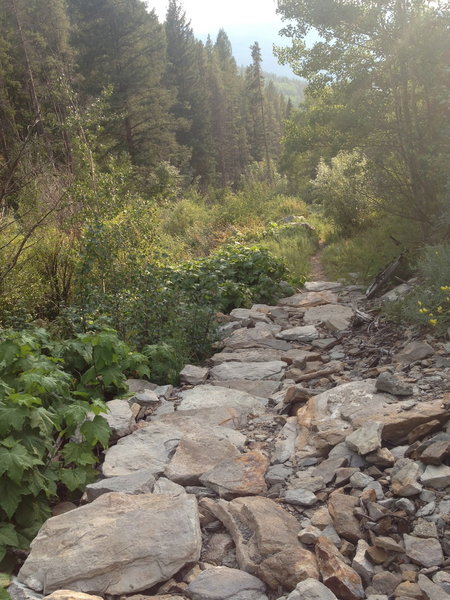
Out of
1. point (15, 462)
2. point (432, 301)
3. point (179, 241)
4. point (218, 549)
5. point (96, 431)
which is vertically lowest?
point (218, 549)

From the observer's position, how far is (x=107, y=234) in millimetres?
6227

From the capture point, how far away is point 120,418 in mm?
3955

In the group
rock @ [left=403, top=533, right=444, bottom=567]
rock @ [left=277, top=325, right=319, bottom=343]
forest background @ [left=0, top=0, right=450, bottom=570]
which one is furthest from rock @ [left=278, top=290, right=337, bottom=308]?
rock @ [left=403, top=533, right=444, bottom=567]

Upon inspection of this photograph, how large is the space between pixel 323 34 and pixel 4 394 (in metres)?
8.24

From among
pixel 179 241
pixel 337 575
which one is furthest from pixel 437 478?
pixel 179 241

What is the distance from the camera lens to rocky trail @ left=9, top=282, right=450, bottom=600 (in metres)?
2.32

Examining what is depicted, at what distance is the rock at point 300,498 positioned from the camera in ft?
9.39

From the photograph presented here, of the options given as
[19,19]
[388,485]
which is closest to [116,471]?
[388,485]

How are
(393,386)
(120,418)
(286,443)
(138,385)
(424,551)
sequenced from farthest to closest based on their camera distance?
(138,385)
(120,418)
(393,386)
(286,443)
(424,551)

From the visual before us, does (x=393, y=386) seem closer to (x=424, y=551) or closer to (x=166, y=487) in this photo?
(x=424, y=551)

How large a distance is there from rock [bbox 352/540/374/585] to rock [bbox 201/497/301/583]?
0.88 ft

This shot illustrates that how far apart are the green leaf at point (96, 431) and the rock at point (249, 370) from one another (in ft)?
A: 6.49

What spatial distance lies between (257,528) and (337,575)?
473 mm

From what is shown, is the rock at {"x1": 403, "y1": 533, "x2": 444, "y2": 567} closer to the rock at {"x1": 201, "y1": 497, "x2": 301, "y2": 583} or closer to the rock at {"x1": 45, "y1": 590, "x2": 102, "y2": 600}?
the rock at {"x1": 201, "y1": 497, "x2": 301, "y2": 583}
